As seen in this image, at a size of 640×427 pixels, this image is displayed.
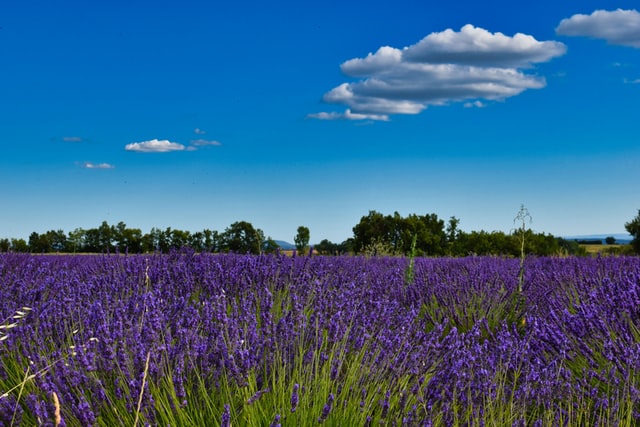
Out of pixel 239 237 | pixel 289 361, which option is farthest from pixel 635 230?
pixel 289 361

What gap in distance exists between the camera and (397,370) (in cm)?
284

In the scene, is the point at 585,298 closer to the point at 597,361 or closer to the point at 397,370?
the point at 597,361

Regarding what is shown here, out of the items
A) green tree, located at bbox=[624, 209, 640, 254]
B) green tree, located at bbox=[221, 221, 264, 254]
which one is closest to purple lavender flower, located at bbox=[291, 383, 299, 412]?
green tree, located at bbox=[221, 221, 264, 254]

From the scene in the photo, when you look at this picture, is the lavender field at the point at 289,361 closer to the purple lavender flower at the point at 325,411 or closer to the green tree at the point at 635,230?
the purple lavender flower at the point at 325,411

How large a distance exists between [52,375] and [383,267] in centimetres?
575

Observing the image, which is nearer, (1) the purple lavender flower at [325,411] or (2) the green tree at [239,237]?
(1) the purple lavender flower at [325,411]

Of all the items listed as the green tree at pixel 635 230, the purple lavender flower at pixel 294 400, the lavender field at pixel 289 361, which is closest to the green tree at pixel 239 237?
the lavender field at pixel 289 361

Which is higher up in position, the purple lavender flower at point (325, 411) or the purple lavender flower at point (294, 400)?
the purple lavender flower at point (294, 400)

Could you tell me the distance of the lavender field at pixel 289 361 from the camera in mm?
2394

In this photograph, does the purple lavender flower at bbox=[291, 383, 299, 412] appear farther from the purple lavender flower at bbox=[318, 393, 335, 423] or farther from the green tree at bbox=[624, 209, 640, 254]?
the green tree at bbox=[624, 209, 640, 254]

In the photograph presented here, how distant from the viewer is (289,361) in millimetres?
2785

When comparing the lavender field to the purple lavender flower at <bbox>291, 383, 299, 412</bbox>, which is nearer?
the purple lavender flower at <bbox>291, 383, 299, 412</bbox>

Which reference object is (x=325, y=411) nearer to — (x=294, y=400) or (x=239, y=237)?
(x=294, y=400)

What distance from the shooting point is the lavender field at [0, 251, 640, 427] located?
2.39m
